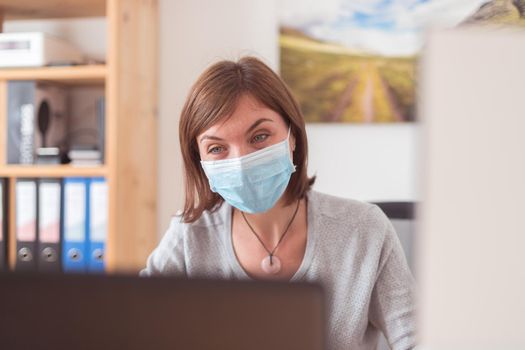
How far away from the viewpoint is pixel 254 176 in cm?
118

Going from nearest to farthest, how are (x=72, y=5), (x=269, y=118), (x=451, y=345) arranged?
(x=451, y=345) < (x=269, y=118) < (x=72, y=5)

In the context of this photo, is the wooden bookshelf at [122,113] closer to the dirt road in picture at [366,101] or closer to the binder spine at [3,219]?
the binder spine at [3,219]

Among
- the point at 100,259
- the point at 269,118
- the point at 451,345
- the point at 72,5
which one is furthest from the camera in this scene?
the point at 72,5

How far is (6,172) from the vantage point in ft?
6.79

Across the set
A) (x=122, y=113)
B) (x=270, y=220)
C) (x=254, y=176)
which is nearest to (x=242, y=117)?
(x=254, y=176)

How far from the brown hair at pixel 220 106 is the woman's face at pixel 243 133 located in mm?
12

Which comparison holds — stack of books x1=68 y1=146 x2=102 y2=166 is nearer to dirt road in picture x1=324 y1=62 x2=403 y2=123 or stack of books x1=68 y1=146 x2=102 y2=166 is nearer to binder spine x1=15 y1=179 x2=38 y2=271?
binder spine x1=15 y1=179 x2=38 y2=271

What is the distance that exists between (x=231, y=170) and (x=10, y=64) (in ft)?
4.23

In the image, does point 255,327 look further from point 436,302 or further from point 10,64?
point 10,64

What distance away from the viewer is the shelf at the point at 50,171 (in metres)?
2.01

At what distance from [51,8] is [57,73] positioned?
0.36 m

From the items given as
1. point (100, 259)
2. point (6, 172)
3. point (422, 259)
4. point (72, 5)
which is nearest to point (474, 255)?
point (422, 259)

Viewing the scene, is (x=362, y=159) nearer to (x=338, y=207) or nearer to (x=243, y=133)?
(x=338, y=207)

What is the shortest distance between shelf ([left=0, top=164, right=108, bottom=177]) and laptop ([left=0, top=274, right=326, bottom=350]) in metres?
1.62
